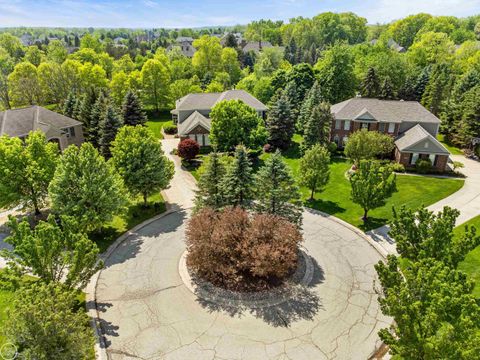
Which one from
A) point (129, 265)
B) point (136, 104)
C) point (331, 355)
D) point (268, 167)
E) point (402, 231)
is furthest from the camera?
point (136, 104)

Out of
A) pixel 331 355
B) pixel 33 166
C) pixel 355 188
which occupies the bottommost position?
pixel 331 355

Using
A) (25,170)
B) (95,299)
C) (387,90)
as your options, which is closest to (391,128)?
(387,90)

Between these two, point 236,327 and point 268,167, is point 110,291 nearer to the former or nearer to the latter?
point 236,327

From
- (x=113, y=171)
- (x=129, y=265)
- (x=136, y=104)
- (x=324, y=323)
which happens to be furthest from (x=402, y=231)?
(x=136, y=104)

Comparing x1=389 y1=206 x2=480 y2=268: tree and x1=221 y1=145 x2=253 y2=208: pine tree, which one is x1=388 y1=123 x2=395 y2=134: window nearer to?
x1=221 y1=145 x2=253 y2=208: pine tree

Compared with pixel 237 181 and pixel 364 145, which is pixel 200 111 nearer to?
pixel 364 145

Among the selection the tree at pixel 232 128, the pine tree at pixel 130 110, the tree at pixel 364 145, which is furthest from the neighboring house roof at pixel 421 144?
the pine tree at pixel 130 110
